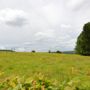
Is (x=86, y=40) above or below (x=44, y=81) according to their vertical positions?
above

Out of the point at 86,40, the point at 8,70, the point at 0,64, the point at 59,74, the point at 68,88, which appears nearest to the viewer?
the point at 68,88

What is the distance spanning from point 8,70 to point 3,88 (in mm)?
15835

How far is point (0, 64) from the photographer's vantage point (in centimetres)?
2288

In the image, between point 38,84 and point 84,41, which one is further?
point 84,41

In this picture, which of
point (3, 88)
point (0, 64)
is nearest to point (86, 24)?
point (0, 64)

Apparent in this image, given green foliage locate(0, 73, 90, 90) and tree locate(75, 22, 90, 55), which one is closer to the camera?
green foliage locate(0, 73, 90, 90)

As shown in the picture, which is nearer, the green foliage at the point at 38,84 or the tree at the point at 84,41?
the green foliage at the point at 38,84

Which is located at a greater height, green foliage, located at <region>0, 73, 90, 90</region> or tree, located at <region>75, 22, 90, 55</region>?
tree, located at <region>75, 22, 90, 55</region>

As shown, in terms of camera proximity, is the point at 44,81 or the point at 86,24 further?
the point at 86,24

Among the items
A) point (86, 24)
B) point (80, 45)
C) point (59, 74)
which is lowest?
point (59, 74)

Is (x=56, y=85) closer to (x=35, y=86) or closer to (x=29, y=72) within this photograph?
(x=35, y=86)

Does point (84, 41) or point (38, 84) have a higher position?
point (84, 41)

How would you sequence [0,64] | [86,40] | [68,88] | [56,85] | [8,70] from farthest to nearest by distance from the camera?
[86,40] → [0,64] → [8,70] → [56,85] → [68,88]

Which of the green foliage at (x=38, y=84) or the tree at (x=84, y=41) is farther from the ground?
the tree at (x=84, y=41)
